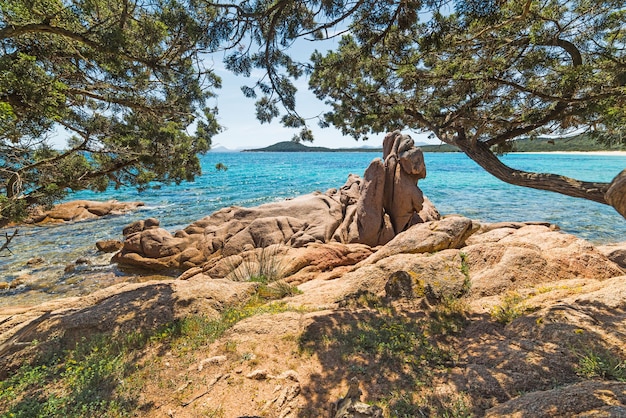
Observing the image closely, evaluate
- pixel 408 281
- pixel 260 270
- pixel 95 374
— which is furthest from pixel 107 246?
pixel 408 281

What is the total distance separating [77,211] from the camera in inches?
1004

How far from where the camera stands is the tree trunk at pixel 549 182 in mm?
4484

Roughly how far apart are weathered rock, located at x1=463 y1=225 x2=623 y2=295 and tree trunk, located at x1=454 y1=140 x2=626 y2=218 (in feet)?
5.51

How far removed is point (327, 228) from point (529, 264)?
9.89 m

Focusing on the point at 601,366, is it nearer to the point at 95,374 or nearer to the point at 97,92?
the point at 95,374

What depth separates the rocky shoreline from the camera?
135 inches

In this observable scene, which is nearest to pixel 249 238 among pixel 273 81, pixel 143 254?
pixel 143 254

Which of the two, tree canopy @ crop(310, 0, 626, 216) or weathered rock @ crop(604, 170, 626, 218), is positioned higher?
tree canopy @ crop(310, 0, 626, 216)

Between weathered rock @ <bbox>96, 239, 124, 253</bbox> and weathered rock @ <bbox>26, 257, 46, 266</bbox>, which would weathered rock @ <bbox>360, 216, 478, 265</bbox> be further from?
weathered rock @ <bbox>26, 257, 46, 266</bbox>

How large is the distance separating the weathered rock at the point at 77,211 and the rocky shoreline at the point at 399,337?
72.6 ft

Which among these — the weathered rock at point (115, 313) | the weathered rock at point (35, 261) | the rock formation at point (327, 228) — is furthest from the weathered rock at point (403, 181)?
the weathered rock at point (35, 261)

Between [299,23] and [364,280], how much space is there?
5.66 meters

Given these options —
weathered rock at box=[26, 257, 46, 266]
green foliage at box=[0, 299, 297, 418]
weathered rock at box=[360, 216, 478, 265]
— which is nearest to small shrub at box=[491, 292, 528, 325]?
weathered rock at box=[360, 216, 478, 265]

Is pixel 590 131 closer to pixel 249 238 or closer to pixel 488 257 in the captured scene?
pixel 488 257
